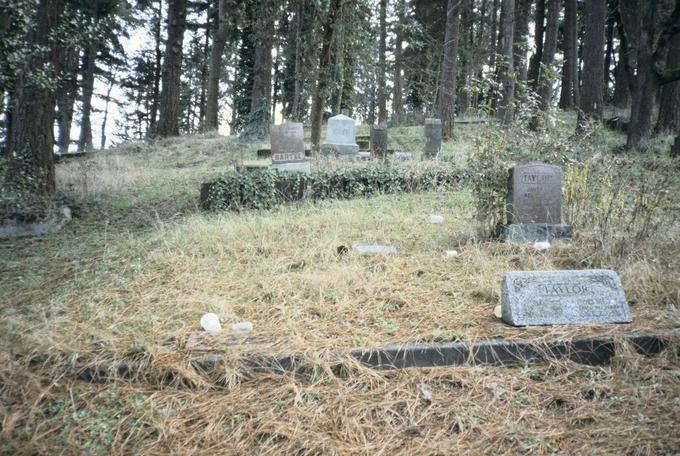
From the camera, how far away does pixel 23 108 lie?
778cm

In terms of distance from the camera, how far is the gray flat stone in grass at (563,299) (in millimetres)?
3076

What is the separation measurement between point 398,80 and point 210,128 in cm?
970

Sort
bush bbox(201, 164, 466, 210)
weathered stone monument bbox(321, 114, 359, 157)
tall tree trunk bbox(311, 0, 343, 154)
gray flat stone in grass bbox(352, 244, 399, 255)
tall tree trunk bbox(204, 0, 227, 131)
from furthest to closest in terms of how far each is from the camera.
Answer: tall tree trunk bbox(204, 0, 227, 131), weathered stone monument bbox(321, 114, 359, 157), tall tree trunk bbox(311, 0, 343, 154), bush bbox(201, 164, 466, 210), gray flat stone in grass bbox(352, 244, 399, 255)

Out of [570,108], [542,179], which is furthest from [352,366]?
[570,108]

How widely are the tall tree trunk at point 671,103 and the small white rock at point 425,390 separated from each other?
1363 centimetres

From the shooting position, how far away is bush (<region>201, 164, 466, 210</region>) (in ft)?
25.2

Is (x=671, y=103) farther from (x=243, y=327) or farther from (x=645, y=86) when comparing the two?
(x=243, y=327)

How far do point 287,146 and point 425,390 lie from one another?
7527 millimetres

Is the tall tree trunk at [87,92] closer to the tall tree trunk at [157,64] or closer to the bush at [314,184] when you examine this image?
the tall tree trunk at [157,64]

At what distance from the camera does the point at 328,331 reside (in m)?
3.11

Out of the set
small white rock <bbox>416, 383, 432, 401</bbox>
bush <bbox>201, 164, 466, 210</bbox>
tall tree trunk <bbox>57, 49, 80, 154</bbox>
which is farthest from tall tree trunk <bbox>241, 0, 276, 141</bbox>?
small white rock <bbox>416, 383, 432, 401</bbox>

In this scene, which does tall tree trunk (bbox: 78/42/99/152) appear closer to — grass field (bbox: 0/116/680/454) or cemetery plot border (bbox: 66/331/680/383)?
grass field (bbox: 0/116/680/454)

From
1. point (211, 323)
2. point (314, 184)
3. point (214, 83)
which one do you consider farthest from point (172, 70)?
point (211, 323)

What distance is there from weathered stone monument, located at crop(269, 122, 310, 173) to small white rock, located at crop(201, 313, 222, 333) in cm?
641
